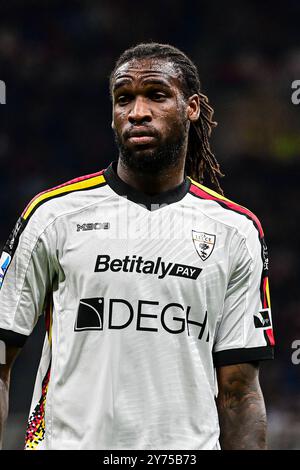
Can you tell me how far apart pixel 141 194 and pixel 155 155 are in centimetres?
15

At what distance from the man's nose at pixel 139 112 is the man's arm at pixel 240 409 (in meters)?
0.91

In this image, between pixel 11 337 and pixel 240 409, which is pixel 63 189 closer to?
pixel 11 337

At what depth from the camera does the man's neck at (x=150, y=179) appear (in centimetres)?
350

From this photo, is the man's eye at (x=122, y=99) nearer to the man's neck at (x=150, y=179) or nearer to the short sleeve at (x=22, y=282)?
the man's neck at (x=150, y=179)

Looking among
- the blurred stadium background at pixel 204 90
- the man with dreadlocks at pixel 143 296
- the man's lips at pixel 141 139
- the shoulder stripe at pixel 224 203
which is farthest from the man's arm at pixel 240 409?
the blurred stadium background at pixel 204 90

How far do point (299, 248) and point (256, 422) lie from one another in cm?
590

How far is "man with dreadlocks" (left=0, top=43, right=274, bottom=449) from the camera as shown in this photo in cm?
319

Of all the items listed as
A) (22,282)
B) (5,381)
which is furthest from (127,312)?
(5,381)

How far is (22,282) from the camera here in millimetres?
3283

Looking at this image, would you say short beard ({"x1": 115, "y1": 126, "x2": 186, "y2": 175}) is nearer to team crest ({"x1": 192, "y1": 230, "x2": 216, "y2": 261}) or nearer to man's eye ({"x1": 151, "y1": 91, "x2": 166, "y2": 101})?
man's eye ({"x1": 151, "y1": 91, "x2": 166, "y2": 101})

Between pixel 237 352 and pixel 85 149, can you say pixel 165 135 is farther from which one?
pixel 85 149

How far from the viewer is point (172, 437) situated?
3.20 metres

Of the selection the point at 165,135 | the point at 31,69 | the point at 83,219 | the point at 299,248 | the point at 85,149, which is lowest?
the point at 83,219
